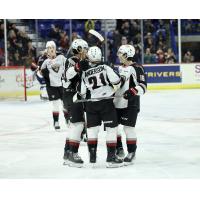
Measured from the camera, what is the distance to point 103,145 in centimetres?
648

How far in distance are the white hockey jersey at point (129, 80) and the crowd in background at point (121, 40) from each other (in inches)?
338

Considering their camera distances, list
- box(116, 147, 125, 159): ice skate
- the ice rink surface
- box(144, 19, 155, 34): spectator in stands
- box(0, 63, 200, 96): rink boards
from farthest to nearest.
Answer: box(144, 19, 155, 34): spectator in stands < box(0, 63, 200, 96): rink boards < box(116, 147, 125, 159): ice skate < the ice rink surface

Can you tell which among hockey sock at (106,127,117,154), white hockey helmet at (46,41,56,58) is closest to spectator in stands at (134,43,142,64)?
white hockey helmet at (46,41,56,58)

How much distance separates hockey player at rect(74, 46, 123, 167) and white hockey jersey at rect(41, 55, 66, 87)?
8.45ft

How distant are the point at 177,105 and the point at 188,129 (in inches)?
115

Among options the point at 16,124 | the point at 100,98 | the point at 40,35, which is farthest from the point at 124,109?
the point at 40,35

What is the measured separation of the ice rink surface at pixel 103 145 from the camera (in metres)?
4.99

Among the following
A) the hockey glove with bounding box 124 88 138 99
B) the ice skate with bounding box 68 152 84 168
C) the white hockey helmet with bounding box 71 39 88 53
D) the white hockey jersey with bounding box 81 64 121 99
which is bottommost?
the ice skate with bounding box 68 152 84 168

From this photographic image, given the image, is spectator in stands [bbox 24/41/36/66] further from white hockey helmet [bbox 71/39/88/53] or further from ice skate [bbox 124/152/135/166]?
ice skate [bbox 124/152/135/166]

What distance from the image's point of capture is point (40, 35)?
15078 mm

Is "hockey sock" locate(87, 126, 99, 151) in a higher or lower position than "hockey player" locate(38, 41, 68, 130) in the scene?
lower

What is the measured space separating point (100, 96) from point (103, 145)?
1.50m

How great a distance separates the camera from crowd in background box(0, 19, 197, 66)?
13906 millimetres

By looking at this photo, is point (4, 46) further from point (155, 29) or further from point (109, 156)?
point (109, 156)
